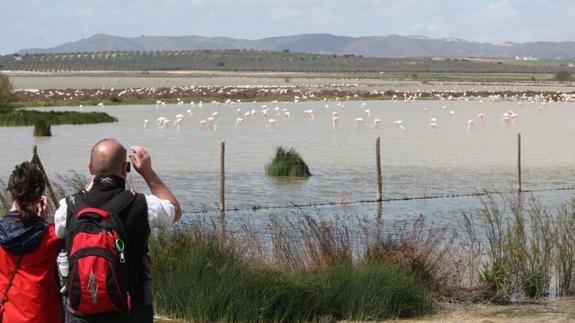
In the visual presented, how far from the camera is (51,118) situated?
44.1m

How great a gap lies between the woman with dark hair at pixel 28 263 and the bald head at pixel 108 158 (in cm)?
37

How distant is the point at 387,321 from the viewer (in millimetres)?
9289

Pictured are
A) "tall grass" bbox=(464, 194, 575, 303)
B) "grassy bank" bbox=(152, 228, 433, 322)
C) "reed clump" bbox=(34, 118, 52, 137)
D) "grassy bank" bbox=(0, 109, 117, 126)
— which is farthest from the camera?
"grassy bank" bbox=(0, 109, 117, 126)

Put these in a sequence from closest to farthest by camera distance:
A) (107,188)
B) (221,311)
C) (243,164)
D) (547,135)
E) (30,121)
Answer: (107,188) → (221,311) → (243,164) → (547,135) → (30,121)

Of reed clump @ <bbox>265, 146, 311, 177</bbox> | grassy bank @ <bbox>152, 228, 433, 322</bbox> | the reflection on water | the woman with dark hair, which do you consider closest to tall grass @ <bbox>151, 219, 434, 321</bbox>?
grassy bank @ <bbox>152, 228, 433, 322</bbox>

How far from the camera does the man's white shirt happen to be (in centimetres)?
529

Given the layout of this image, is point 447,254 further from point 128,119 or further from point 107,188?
point 128,119

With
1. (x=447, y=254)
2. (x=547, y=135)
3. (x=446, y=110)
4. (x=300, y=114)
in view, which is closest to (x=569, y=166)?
(x=547, y=135)

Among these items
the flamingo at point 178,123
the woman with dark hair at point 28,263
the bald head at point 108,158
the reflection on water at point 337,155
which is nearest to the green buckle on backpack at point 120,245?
the bald head at point 108,158

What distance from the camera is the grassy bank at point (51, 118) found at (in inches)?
1690

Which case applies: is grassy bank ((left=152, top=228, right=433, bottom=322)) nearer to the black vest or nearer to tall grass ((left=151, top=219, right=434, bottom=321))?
tall grass ((left=151, top=219, right=434, bottom=321))

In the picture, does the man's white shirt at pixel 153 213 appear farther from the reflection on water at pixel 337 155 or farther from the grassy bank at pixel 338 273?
the reflection on water at pixel 337 155

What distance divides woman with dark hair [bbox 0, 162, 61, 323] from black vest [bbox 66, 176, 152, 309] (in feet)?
0.97

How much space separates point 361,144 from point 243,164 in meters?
8.11
